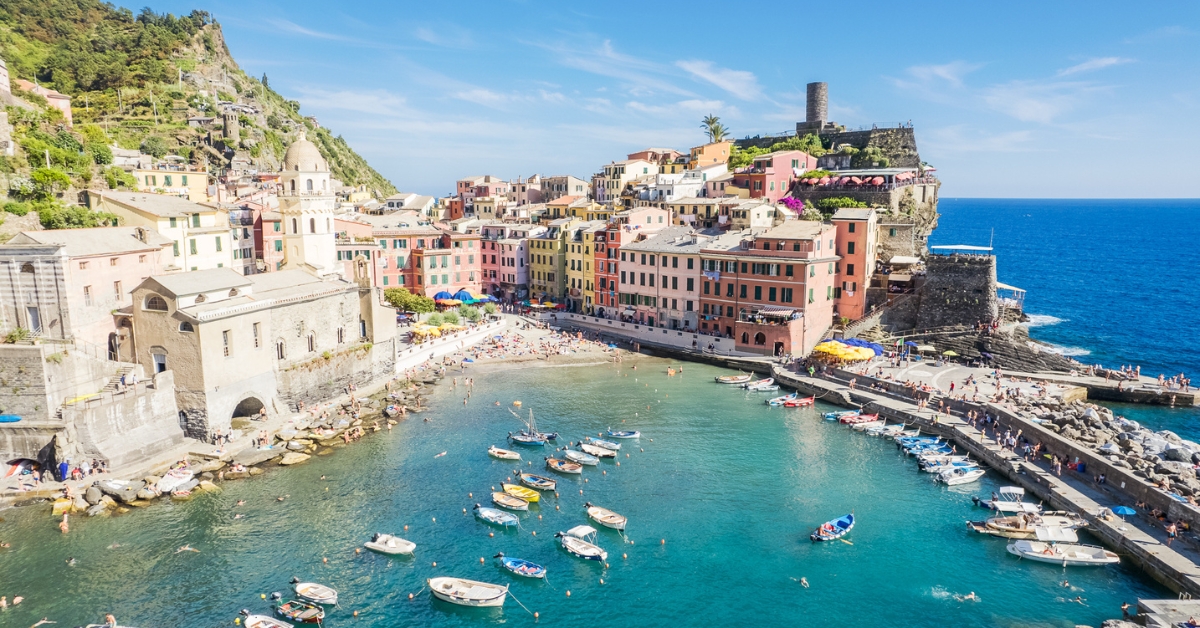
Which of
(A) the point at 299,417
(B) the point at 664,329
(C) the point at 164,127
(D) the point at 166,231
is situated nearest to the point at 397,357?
(A) the point at 299,417

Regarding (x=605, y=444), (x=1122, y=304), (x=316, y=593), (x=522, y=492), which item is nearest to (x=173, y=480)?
(x=316, y=593)

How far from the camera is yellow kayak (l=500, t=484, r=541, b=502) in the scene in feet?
119

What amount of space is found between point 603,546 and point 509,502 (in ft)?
20.1

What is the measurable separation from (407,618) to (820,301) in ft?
155

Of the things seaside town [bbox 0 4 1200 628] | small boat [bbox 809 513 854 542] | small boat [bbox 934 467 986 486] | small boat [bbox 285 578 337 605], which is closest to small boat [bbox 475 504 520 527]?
seaside town [bbox 0 4 1200 628]

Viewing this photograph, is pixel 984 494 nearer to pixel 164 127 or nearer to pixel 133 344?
pixel 133 344

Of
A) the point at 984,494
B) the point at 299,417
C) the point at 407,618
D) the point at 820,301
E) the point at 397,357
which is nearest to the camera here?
the point at 407,618

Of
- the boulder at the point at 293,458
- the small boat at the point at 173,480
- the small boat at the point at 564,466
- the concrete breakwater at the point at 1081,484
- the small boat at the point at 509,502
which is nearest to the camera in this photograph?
the concrete breakwater at the point at 1081,484

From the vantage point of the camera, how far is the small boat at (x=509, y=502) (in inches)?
1396

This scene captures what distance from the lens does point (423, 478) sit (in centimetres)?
3888

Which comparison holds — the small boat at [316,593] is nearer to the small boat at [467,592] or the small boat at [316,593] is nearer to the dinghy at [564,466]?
the small boat at [467,592]

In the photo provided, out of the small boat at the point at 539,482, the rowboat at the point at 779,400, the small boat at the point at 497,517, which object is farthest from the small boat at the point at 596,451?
the rowboat at the point at 779,400

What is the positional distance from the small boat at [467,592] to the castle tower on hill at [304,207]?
Answer: 36.8m

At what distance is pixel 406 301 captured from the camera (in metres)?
71.7
